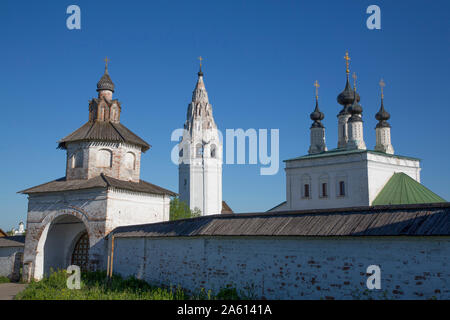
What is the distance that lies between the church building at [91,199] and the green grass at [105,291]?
2.45m

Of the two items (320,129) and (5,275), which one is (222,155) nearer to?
(320,129)

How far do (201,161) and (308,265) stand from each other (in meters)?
35.2

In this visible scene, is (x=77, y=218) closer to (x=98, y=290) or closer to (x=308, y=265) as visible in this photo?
(x=98, y=290)

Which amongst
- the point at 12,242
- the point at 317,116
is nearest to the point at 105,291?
the point at 12,242

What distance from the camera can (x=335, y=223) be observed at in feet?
29.3

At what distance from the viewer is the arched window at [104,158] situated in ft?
62.4

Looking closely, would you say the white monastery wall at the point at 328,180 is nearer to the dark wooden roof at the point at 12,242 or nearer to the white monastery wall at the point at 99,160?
the white monastery wall at the point at 99,160

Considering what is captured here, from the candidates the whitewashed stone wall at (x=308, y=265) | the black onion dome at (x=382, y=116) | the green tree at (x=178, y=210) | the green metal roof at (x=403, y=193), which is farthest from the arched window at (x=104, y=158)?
the black onion dome at (x=382, y=116)

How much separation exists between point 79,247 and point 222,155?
88.1 ft

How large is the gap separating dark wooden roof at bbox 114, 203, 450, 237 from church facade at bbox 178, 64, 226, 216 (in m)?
31.1

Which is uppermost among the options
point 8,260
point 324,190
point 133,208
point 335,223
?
point 324,190

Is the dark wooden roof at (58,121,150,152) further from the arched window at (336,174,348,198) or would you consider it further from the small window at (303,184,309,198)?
the arched window at (336,174,348,198)

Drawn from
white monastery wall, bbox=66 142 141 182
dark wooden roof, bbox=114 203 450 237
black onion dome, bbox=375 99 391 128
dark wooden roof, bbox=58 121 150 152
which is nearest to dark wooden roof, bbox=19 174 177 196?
white monastery wall, bbox=66 142 141 182
